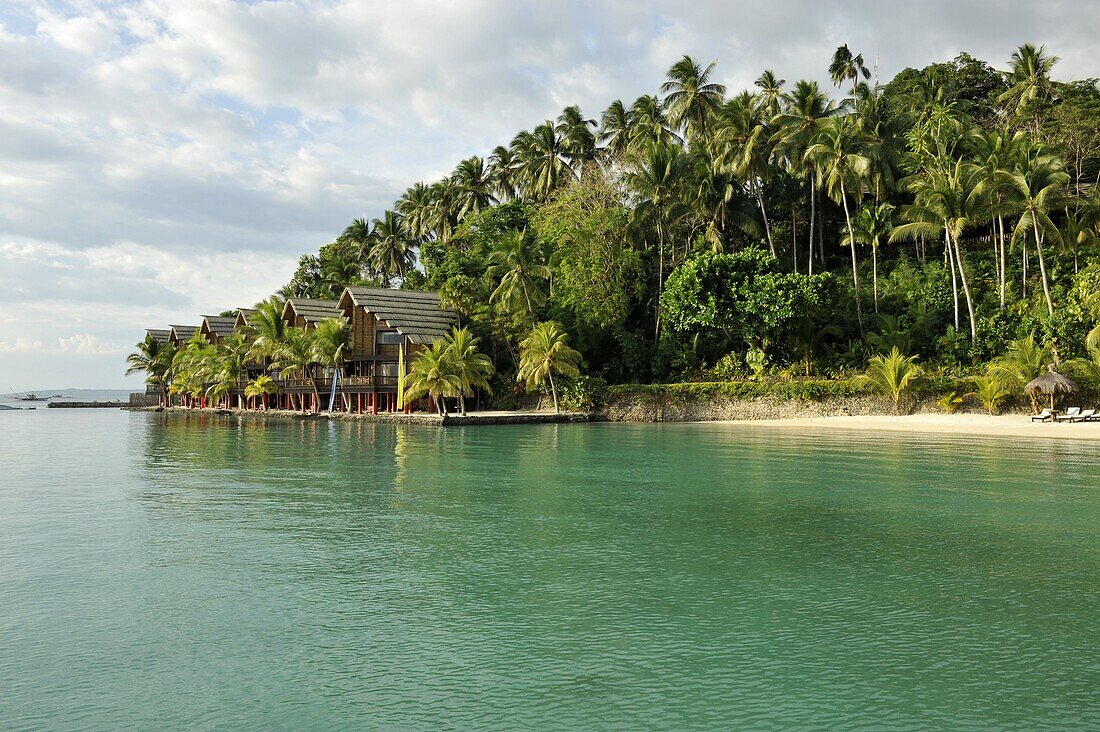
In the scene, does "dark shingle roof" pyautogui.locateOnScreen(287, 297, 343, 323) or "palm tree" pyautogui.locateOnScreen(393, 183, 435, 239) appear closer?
"dark shingle roof" pyautogui.locateOnScreen(287, 297, 343, 323)

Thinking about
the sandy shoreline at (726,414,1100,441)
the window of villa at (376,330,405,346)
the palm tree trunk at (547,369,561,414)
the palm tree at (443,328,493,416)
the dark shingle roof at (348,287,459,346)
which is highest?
the dark shingle roof at (348,287,459,346)

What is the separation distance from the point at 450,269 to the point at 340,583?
1754 inches

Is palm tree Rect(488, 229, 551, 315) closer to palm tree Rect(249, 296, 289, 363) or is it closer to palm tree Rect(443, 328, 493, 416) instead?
palm tree Rect(443, 328, 493, 416)

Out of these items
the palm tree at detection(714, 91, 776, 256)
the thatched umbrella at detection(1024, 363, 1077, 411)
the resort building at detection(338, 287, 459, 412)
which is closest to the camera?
the thatched umbrella at detection(1024, 363, 1077, 411)

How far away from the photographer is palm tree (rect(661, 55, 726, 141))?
51.7 metres

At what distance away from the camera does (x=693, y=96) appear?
51406mm

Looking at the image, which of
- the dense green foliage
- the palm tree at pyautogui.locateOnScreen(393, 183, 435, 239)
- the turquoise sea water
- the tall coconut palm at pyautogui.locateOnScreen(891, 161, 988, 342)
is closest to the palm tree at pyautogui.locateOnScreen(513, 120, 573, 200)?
the dense green foliage

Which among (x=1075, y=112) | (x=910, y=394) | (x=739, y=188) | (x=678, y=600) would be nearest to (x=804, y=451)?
(x=910, y=394)

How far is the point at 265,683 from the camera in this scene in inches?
249

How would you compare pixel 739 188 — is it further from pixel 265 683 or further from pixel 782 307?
pixel 265 683

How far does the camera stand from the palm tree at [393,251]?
73375 millimetres

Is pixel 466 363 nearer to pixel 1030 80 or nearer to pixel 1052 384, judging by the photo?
pixel 1052 384

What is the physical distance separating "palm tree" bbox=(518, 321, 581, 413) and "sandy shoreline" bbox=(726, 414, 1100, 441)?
10.1 metres

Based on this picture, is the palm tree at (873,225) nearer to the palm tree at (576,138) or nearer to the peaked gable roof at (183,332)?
the palm tree at (576,138)
